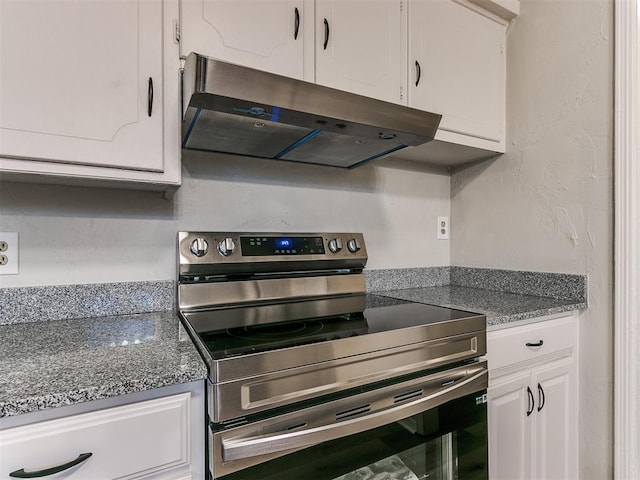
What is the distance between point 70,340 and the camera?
847 millimetres

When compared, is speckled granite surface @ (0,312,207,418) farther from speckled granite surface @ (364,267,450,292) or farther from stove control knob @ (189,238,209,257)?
speckled granite surface @ (364,267,450,292)

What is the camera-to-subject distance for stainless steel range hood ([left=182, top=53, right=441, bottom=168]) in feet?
→ 2.80

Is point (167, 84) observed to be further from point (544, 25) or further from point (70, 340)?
point (544, 25)

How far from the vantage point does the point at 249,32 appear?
3.45 ft

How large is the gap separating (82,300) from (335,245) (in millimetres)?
857

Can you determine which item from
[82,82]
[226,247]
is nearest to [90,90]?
[82,82]

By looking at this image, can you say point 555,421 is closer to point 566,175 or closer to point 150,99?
point 566,175

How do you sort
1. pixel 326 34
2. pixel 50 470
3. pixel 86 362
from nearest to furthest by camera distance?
pixel 50 470 < pixel 86 362 < pixel 326 34

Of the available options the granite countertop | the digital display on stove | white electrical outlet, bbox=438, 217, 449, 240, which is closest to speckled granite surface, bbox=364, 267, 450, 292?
the granite countertop

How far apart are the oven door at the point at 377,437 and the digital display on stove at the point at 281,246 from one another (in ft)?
1.99

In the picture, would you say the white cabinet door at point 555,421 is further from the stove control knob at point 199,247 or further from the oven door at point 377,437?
the stove control knob at point 199,247

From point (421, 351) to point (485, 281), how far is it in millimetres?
937

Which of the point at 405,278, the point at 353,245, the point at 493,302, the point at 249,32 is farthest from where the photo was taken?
the point at 405,278

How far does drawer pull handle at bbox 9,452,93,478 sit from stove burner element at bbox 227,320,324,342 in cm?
37
